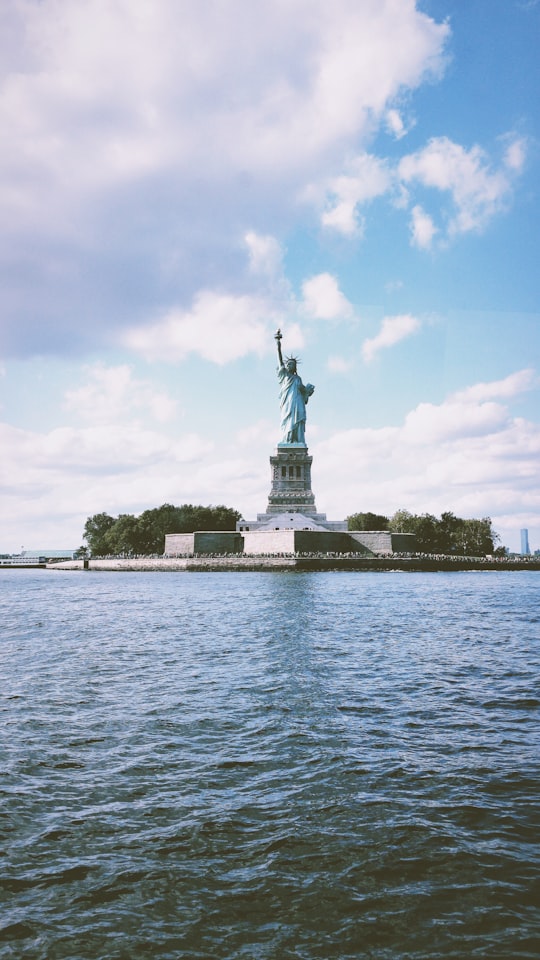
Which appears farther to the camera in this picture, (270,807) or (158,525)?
(158,525)

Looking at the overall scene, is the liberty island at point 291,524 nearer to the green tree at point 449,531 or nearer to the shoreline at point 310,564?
the shoreline at point 310,564

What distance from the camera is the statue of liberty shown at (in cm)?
8900

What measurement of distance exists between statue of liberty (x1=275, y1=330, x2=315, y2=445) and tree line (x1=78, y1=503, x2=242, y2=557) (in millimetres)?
22253

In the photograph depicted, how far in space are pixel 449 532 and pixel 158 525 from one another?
44.3m

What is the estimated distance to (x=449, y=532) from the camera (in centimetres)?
10656

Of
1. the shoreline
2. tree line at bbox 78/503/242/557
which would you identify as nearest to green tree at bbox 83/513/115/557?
tree line at bbox 78/503/242/557

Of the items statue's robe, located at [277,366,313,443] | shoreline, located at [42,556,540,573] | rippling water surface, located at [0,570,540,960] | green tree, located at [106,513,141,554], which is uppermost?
statue's robe, located at [277,366,313,443]

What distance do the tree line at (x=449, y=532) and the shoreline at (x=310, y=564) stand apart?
58.1 ft

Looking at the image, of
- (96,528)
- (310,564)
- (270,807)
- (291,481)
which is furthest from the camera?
(96,528)

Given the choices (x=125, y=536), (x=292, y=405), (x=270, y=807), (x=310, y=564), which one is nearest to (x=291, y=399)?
(x=292, y=405)

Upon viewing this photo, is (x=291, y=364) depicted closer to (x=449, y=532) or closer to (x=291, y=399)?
(x=291, y=399)

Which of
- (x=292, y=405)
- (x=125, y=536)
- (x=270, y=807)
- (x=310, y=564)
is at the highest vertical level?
(x=292, y=405)

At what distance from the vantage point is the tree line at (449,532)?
4060 inches

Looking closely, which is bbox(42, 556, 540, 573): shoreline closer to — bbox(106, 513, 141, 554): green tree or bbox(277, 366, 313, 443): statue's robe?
bbox(106, 513, 141, 554): green tree
